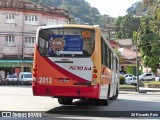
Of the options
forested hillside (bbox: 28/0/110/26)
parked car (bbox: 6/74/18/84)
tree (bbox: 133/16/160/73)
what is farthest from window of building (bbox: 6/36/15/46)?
forested hillside (bbox: 28/0/110/26)

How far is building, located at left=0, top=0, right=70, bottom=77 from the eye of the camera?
2434 inches

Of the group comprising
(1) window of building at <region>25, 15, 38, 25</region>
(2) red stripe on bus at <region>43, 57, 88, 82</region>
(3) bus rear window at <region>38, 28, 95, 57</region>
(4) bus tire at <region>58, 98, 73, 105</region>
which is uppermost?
(1) window of building at <region>25, 15, 38, 25</region>

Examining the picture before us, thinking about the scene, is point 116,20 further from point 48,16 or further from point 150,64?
point 48,16

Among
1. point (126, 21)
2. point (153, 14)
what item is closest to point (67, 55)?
point (153, 14)

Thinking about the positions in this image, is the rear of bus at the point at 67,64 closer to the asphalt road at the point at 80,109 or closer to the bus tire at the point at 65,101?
the asphalt road at the point at 80,109

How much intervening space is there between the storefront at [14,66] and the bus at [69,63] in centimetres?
4615

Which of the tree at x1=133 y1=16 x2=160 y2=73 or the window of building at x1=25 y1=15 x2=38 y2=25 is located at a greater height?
the window of building at x1=25 y1=15 x2=38 y2=25

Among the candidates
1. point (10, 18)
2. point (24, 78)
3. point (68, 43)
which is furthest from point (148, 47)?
point (68, 43)

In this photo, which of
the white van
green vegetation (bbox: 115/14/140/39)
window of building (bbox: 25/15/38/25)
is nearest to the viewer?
the white van

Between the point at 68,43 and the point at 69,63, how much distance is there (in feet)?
2.49

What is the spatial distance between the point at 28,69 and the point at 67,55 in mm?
48971

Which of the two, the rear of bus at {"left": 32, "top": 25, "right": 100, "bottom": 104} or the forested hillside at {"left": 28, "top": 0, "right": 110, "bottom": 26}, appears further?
the forested hillside at {"left": 28, "top": 0, "right": 110, "bottom": 26}

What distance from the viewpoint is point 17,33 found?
62.2 metres

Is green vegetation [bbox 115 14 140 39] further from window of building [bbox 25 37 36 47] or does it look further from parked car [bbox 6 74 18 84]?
parked car [bbox 6 74 18 84]
